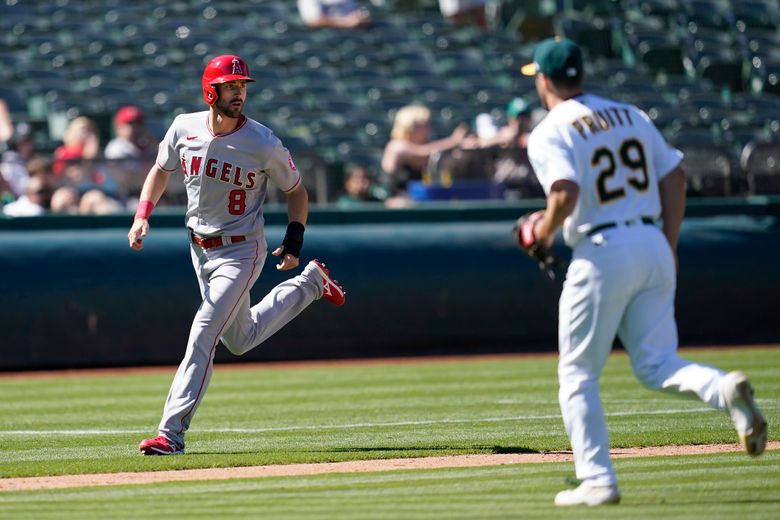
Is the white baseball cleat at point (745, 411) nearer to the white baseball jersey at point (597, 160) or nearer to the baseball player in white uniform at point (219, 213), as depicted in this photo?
the white baseball jersey at point (597, 160)

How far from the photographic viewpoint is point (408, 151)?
47.4ft

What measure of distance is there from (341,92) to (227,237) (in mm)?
12906

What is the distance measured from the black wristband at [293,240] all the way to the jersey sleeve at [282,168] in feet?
0.73

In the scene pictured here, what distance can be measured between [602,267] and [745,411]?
2.54 feet

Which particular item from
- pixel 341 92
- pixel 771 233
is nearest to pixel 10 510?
pixel 771 233

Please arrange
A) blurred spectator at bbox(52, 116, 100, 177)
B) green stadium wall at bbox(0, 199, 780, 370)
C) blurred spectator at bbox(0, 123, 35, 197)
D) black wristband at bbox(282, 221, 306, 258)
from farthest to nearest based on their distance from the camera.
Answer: blurred spectator at bbox(52, 116, 100, 177) → blurred spectator at bbox(0, 123, 35, 197) → green stadium wall at bbox(0, 199, 780, 370) → black wristband at bbox(282, 221, 306, 258)

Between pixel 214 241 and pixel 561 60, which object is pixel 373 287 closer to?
pixel 214 241

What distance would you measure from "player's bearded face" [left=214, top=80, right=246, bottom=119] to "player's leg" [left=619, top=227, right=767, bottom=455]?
2816 mm

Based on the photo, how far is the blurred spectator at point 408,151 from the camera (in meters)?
14.4

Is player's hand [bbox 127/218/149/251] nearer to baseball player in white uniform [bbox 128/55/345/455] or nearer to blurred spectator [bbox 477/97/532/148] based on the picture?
baseball player in white uniform [bbox 128/55/345/455]

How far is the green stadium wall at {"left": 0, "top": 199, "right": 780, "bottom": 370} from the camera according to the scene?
41.8ft

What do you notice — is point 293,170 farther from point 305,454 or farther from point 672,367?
point 672,367

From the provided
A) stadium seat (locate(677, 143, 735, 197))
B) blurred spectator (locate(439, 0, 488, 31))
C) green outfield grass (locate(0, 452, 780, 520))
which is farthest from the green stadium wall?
blurred spectator (locate(439, 0, 488, 31))

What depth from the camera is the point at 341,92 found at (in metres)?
20.0
